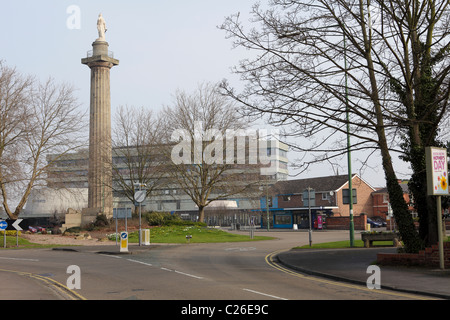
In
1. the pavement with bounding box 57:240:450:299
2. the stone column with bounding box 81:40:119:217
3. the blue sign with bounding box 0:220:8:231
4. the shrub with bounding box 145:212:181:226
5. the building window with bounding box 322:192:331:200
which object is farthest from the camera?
the building window with bounding box 322:192:331:200

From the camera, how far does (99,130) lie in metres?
55.4

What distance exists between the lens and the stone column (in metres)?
52.7

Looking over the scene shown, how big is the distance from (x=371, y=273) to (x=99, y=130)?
1764 inches

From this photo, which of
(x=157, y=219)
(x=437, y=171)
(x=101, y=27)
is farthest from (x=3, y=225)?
(x=101, y=27)

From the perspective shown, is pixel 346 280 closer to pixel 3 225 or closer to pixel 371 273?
pixel 371 273

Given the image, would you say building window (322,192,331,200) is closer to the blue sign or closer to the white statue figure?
the white statue figure

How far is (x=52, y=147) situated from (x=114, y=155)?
13.9 metres

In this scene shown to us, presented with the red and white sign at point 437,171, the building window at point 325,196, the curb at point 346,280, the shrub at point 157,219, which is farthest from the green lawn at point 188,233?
the building window at point 325,196

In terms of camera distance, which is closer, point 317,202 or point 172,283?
point 172,283

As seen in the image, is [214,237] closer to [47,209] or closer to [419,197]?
[419,197]

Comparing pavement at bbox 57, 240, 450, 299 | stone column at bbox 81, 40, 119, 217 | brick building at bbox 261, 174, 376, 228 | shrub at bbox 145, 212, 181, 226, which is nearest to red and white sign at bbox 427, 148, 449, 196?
pavement at bbox 57, 240, 450, 299

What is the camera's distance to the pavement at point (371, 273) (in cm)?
1227

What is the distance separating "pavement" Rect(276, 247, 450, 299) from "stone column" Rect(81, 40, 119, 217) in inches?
1388

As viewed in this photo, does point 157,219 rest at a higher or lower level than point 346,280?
higher
